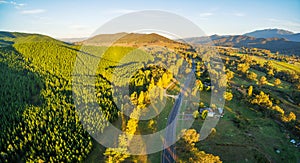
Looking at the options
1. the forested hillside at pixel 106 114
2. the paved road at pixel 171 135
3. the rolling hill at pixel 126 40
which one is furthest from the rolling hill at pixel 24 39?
→ the paved road at pixel 171 135

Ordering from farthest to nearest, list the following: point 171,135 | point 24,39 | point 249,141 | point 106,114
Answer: point 24,39, point 106,114, point 171,135, point 249,141

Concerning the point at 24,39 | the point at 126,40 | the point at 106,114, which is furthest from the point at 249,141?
the point at 24,39

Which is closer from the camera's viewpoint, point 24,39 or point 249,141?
point 249,141

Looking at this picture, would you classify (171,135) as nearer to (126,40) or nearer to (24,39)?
(126,40)

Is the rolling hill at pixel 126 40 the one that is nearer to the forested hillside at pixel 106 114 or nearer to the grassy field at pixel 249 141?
the forested hillside at pixel 106 114

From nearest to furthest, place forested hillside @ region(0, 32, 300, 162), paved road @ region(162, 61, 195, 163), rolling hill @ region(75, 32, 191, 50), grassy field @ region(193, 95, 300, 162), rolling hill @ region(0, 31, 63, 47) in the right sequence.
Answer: forested hillside @ region(0, 32, 300, 162) < paved road @ region(162, 61, 195, 163) < grassy field @ region(193, 95, 300, 162) < rolling hill @ region(75, 32, 191, 50) < rolling hill @ region(0, 31, 63, 47)

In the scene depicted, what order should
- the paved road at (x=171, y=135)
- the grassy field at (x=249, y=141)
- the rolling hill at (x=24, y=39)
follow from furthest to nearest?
the rolling hill at (x=24, y=39) < the grassy field at (x=249, y=141) < the paved road at (x=171, y=135)

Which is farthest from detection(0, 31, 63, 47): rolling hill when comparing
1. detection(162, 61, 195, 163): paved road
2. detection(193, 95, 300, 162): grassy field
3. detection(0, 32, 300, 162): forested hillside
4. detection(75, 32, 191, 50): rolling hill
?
detection(193, 95, 300, 162): grassy field

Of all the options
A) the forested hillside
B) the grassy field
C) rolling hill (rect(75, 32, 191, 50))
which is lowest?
the grassy field

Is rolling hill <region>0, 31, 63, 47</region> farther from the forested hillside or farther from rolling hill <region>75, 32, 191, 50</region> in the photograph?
the forested hillside

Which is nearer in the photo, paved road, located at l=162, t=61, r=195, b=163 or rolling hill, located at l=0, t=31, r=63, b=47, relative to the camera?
paved road, located at l=162, t=61, r=195, b=163

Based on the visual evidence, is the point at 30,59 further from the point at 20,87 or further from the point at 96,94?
the point at 96,94
